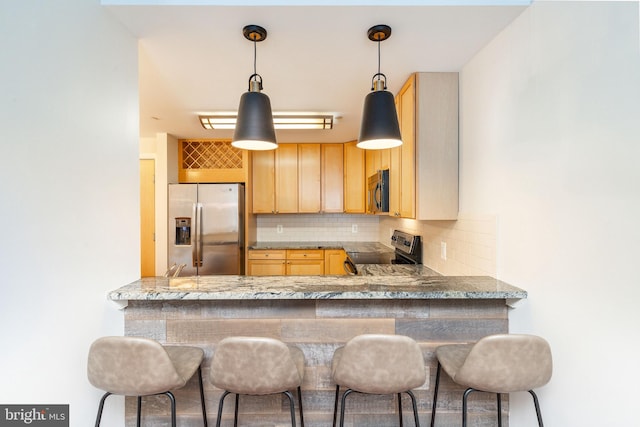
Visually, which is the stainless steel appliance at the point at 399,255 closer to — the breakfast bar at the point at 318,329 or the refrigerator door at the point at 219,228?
the breakfast bar at the point at 318,329

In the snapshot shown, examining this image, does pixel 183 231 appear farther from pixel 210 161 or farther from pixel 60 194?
pixel 60 194

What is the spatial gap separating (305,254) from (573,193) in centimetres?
327

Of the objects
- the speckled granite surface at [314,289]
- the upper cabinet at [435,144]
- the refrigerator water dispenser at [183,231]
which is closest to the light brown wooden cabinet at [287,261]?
the refrigerator water dispenser at [183,231]

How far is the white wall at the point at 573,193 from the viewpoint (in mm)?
1028

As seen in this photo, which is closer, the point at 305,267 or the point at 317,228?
the point at 305,267

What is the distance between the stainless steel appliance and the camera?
2910 millimetres

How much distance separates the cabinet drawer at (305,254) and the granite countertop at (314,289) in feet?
7.97

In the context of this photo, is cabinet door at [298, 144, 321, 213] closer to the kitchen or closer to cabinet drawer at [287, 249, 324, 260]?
cabinet drawer at [287, 249, 324, 260]

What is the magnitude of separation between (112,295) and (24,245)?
45 centimetres

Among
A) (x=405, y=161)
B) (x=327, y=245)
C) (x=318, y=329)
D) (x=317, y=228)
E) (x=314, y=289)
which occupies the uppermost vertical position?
(x=405, y=161)

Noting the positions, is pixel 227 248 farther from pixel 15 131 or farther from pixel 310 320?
pixel 15 131

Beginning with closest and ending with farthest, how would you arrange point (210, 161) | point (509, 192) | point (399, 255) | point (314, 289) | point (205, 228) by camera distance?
point (314, 289) → point (509, 192) → point (399, 255) → point (205, 228) → point (210, 161)

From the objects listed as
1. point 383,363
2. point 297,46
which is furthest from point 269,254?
point 383,363

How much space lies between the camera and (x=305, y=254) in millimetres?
4176
